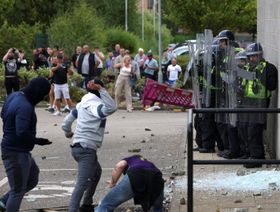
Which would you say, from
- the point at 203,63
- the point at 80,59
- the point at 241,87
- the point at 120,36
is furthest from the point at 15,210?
the point at 120,36

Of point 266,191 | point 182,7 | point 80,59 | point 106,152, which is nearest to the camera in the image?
→ point 266,191

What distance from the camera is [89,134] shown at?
27.7ft

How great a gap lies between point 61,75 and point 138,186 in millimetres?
13336

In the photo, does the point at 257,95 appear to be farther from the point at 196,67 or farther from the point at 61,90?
the point at 61,90

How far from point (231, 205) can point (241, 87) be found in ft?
10.1

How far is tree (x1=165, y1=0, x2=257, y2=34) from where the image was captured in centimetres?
3903

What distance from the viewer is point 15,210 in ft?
26.6

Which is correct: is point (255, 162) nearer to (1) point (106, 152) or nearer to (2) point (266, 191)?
(2) point (266, 191)

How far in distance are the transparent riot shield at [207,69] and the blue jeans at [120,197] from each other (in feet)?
16.4

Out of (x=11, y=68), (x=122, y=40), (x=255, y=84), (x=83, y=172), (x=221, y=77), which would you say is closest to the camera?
(x=83, y=172)

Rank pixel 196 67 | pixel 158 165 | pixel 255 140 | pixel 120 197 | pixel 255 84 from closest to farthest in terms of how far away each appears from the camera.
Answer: pixel 120 197 < pixel 255 140 < pixel 255 84 < pixel 158 165 < pixel 196 67

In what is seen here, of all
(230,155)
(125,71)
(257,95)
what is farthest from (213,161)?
(125,71)

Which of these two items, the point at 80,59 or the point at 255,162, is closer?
the point at 255,162

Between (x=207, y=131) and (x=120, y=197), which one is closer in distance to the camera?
(x=120, y=197)
